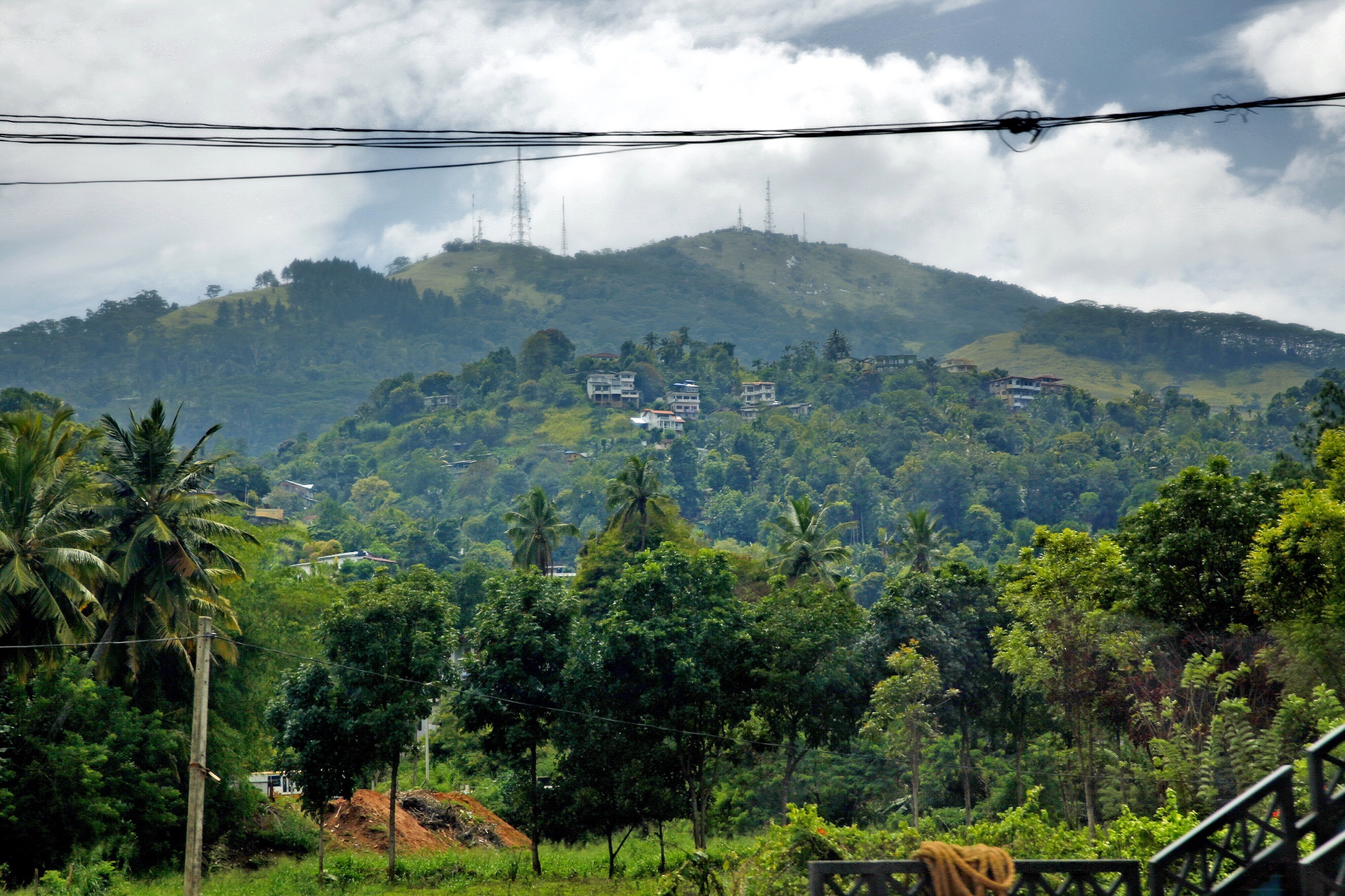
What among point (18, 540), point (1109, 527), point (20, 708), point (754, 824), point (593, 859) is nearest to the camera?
point (18, 540)

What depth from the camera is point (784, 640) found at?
106 feet

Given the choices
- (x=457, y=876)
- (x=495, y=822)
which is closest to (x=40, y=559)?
(x=457, y=876)

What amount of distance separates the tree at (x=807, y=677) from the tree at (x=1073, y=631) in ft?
16.2

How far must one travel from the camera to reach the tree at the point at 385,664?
30.4 m

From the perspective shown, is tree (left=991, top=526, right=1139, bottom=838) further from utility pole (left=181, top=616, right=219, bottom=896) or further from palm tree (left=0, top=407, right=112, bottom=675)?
palm tree (left=0, top=407, right=112, bottom=675)

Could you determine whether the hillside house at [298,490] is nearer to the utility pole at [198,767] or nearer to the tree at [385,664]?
the tree at [385,664]

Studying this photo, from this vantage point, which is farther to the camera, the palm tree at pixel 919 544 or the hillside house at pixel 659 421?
the hillside house at pixel 659 421

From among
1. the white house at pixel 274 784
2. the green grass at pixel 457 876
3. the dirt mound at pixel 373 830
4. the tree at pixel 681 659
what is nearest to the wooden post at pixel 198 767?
the green grass at pixel 457 876

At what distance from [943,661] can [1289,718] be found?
48.0ft

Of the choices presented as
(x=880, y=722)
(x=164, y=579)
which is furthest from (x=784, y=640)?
(x=164, y=579)

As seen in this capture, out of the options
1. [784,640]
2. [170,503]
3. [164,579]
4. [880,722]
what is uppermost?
[170,503]

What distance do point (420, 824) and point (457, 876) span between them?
7599mm

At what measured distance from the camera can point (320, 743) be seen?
3034cm

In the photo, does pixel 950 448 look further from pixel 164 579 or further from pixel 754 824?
pixel 164 579
